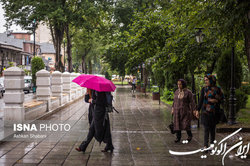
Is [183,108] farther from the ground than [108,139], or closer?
farther from the ground

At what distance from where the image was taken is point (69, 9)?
26344 millimetres

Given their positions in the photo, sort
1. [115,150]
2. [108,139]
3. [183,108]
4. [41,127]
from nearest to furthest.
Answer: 1. [108,139]
2. [115,150]
3. [183,108]
4. [41,127]

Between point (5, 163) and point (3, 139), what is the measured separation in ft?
7.06

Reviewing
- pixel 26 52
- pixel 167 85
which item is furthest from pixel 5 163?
pixel 26 52

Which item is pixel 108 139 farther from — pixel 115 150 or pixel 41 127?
pixel 41 127

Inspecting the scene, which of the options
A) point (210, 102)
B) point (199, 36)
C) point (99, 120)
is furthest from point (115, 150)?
point (199, 36)

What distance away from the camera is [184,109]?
25.4ft

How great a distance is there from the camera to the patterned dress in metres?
7.74

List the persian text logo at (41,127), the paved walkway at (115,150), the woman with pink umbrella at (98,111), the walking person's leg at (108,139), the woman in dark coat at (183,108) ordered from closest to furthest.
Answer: the paved walkway at (115,150), the woman with pink umbrella at (98,111), the walking person's leg at (108,139), the woman in dark coat at (183,108), the persian text logo at (41,127)

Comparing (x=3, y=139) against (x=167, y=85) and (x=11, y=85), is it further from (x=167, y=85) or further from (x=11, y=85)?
(x=167, y=85)

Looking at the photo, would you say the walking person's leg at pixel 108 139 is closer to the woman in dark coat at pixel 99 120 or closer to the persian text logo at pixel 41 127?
the woman in dark coat at pixel 99 120

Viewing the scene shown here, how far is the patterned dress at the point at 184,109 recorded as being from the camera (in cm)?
774

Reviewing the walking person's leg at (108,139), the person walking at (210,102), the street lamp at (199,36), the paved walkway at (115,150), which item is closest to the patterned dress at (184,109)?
the paved walkway at (115,150)

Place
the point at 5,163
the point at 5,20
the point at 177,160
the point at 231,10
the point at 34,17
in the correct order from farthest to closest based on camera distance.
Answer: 1. the point at 5,20
2. the point at 34,17
3. the point at 231,10
4. the point at 177,160
5. the point at 5,163
